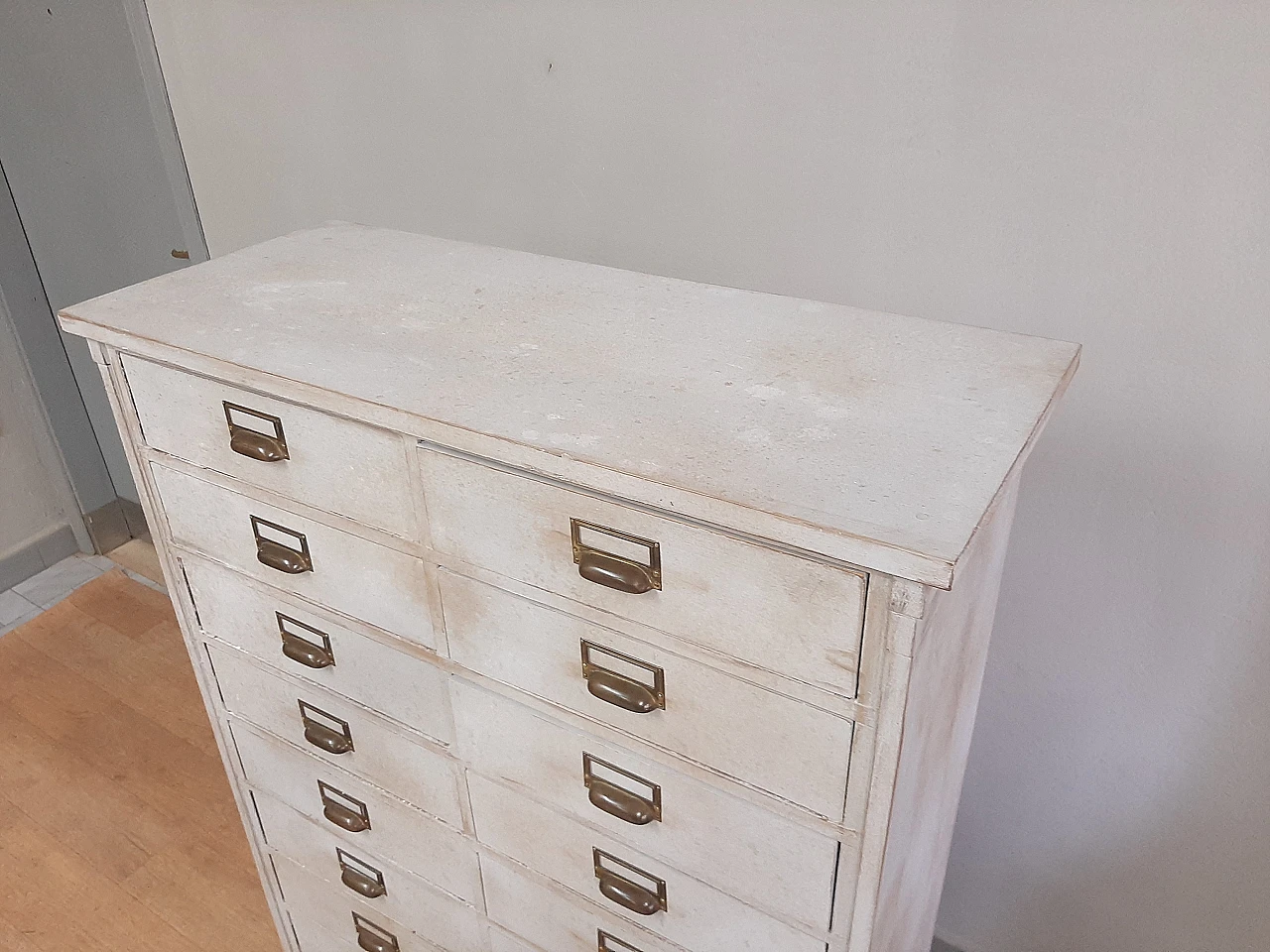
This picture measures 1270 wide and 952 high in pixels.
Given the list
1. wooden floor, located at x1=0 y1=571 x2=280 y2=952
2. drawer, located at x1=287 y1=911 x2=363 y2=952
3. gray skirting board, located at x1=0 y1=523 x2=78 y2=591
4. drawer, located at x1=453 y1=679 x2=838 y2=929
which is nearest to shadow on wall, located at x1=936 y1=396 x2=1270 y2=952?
drawer, located at x1=453 y1=679 x2=838 y2=929

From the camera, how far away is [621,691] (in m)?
0.87

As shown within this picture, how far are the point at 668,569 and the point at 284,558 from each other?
490 mm

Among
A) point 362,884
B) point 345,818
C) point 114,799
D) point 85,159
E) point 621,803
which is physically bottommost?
point 114,799

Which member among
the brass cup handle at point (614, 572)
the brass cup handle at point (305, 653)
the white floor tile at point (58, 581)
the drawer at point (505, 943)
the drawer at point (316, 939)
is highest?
the brass cup handle at point (614, 572)

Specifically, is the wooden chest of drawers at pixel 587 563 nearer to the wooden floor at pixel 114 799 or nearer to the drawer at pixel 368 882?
the drawer at pixel 368 882

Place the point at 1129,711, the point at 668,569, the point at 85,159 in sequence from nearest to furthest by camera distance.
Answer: the point at 668,569 → the point at 1129,711 → the point at 85,159

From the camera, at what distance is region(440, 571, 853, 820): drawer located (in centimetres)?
Result: 80

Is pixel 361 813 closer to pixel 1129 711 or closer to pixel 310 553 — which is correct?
pixel 310 553

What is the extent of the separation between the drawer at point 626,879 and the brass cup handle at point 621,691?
19 centimetres

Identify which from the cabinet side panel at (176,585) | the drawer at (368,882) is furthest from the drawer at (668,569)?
the drawer at (368,882)

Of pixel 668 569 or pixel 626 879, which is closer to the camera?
pixel 668 569

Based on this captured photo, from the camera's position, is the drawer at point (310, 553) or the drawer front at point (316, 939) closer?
the drawer at point (310, 553)

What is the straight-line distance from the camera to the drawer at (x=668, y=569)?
733 mm

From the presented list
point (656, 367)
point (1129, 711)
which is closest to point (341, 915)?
point (656, 367)
